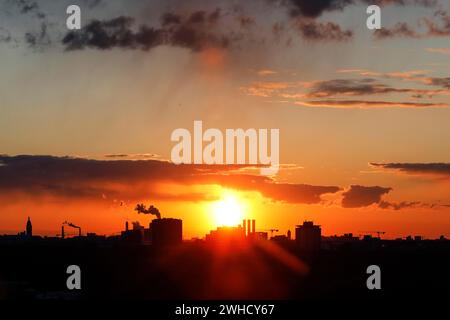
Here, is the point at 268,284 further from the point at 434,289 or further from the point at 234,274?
the point at 434,289

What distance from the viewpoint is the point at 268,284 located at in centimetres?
18462
